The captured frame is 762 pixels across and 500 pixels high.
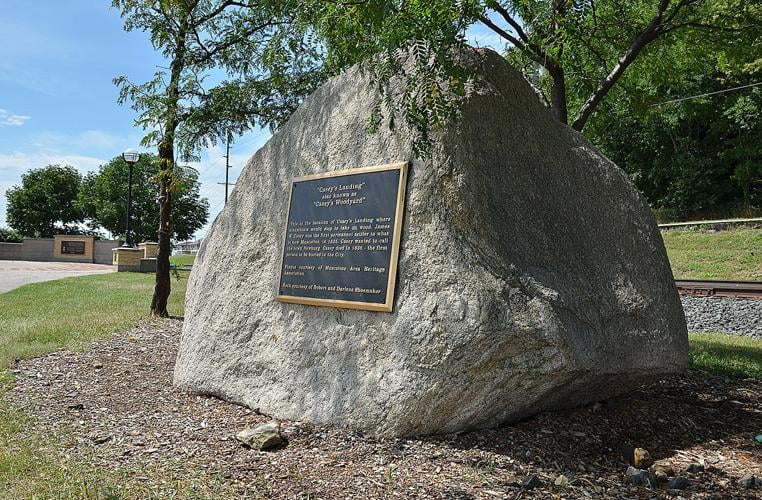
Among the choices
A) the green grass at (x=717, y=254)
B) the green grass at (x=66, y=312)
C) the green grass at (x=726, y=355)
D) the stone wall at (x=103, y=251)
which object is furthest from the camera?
the stone wall at (x=103, y=251)

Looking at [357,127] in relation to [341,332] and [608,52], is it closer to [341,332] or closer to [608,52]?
[341,332]

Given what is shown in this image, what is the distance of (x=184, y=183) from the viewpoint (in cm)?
1039

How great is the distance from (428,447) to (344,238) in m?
1.80

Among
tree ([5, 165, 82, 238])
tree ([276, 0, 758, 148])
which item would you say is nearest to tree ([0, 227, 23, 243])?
tree ([5, 165, 82, 238])

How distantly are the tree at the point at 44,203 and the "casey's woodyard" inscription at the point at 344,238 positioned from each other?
191 ft

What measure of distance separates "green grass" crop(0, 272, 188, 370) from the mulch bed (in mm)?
2666

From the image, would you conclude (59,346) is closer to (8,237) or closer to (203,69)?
(203,69)

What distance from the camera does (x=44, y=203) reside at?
2233 inches

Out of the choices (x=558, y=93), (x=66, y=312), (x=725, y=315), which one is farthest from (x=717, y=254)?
(x=66, y=312)

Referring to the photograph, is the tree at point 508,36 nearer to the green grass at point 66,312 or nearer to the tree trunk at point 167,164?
the tree trunk at point 167,164

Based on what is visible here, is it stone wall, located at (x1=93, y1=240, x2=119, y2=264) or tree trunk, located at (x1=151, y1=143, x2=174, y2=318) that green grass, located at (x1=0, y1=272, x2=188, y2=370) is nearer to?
tree trunk, located at (x1=151, y1=143, x2=174, y2=318)

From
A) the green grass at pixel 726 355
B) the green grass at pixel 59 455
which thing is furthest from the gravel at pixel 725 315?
the green grass at pixel 59 455

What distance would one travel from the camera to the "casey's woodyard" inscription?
15.0 ft

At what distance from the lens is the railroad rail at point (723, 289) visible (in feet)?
44.7
